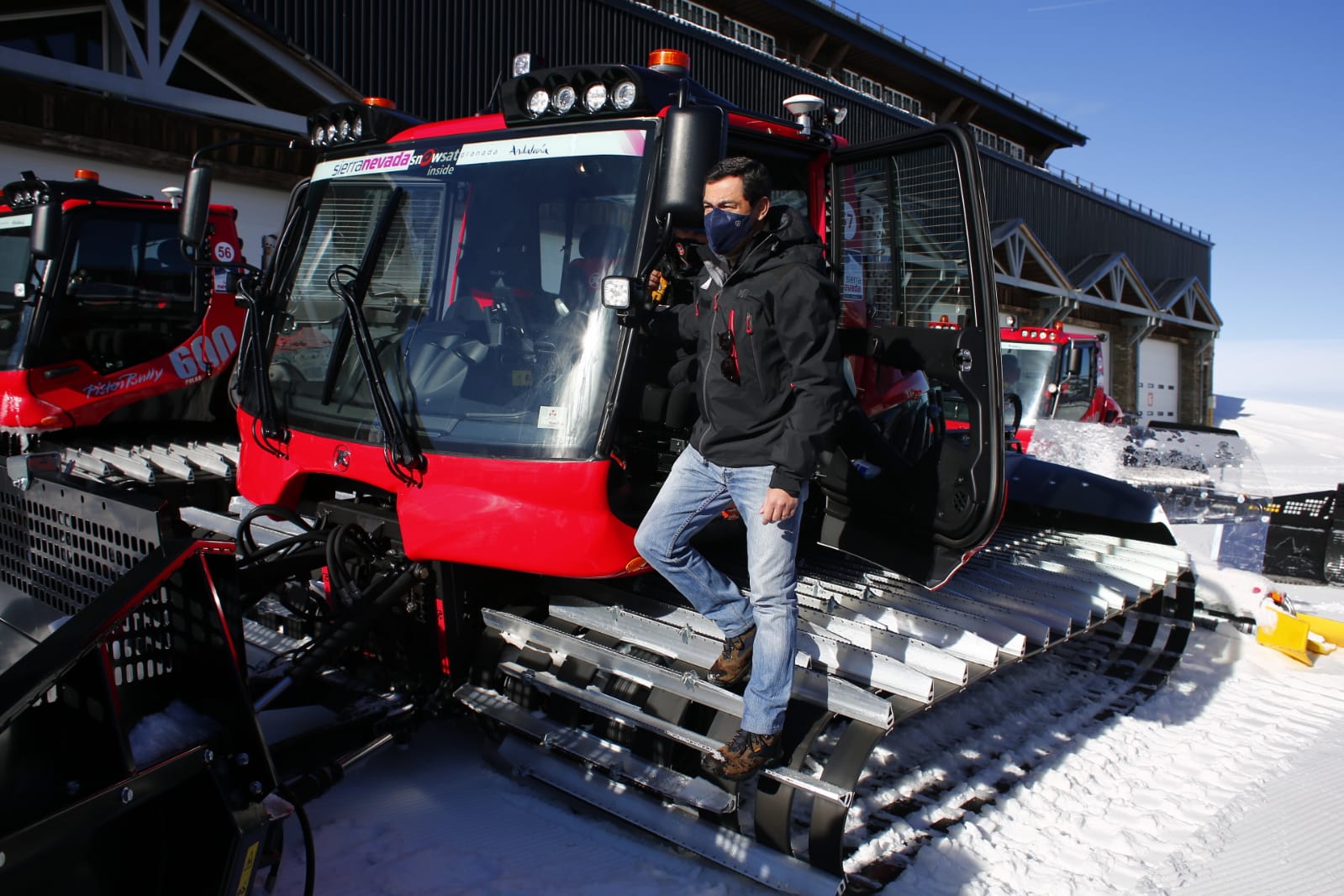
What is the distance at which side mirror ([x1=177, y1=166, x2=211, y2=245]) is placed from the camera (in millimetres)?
3590

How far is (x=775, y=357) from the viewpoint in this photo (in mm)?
2787

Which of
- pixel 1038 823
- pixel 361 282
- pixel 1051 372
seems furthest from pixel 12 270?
pixel 1051 372

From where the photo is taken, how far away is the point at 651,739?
11.0 ft

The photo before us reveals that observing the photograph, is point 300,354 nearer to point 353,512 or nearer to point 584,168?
point 353,512

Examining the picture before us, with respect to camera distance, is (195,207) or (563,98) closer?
(563,98)

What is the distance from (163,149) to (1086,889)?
11.9 m

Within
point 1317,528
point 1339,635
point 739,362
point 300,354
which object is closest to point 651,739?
point 739,362

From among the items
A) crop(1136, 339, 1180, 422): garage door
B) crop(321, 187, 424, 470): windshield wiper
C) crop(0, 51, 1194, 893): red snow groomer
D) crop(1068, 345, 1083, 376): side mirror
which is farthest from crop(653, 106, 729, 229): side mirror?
crop(1136, 339, 1180, 422): garage door

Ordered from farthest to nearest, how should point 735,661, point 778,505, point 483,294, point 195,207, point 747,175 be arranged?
point 195,207, point 483,294, point 735,661, point 747,175, point 778,505

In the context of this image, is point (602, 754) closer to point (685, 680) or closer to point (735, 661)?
point (685, 680)

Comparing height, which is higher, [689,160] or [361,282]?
[689,160]

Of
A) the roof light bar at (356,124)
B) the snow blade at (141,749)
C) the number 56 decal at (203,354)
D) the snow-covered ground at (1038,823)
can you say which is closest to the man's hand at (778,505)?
the snow-covered ground at (1038,823)

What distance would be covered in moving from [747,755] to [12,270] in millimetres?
7379

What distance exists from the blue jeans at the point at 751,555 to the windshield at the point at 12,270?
20.8ft
